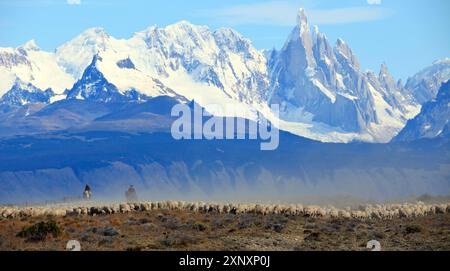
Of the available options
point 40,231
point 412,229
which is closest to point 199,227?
point 40,231

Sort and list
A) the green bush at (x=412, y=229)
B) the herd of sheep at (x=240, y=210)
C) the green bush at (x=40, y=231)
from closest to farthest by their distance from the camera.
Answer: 1. the green bush at (x=40, y=231)
2. the green bush at (x=412, y=229)
3. the herd of sheep at (x=240, y=210)

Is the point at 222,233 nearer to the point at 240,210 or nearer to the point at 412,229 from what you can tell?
the point at 412,229

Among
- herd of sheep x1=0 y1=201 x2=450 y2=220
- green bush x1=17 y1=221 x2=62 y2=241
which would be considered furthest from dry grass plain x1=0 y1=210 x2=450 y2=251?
herd of sheep x1=0 y1=201 x2=450 y2=220

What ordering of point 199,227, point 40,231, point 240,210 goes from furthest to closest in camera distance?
point 240,210, point 199,227, point 40,231

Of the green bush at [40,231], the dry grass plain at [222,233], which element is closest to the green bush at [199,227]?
the dry grass plain at [222,233]

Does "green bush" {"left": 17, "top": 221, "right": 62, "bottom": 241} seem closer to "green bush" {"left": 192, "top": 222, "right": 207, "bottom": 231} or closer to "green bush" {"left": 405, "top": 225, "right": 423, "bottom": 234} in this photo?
"green bush" {"left": 192, "top": 222, "right": 207, "bottom": 231}

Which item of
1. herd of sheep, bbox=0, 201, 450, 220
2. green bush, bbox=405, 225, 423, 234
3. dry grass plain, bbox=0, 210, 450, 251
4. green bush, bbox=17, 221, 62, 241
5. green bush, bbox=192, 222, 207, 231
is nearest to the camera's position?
dry grass plain, bbox=0, 210, 450, 251

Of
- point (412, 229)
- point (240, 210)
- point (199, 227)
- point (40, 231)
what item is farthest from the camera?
point (240, 210)

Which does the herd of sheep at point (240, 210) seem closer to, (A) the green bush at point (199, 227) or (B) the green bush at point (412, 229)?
(B) the green bush at point (412, 229)

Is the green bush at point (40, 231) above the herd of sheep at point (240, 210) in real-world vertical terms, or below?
below

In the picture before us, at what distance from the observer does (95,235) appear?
257ft

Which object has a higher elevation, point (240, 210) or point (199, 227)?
point (240, 210)

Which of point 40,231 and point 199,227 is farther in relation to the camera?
point 199,227

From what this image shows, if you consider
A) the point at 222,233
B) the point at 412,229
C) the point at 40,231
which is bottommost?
the point at 222,233
